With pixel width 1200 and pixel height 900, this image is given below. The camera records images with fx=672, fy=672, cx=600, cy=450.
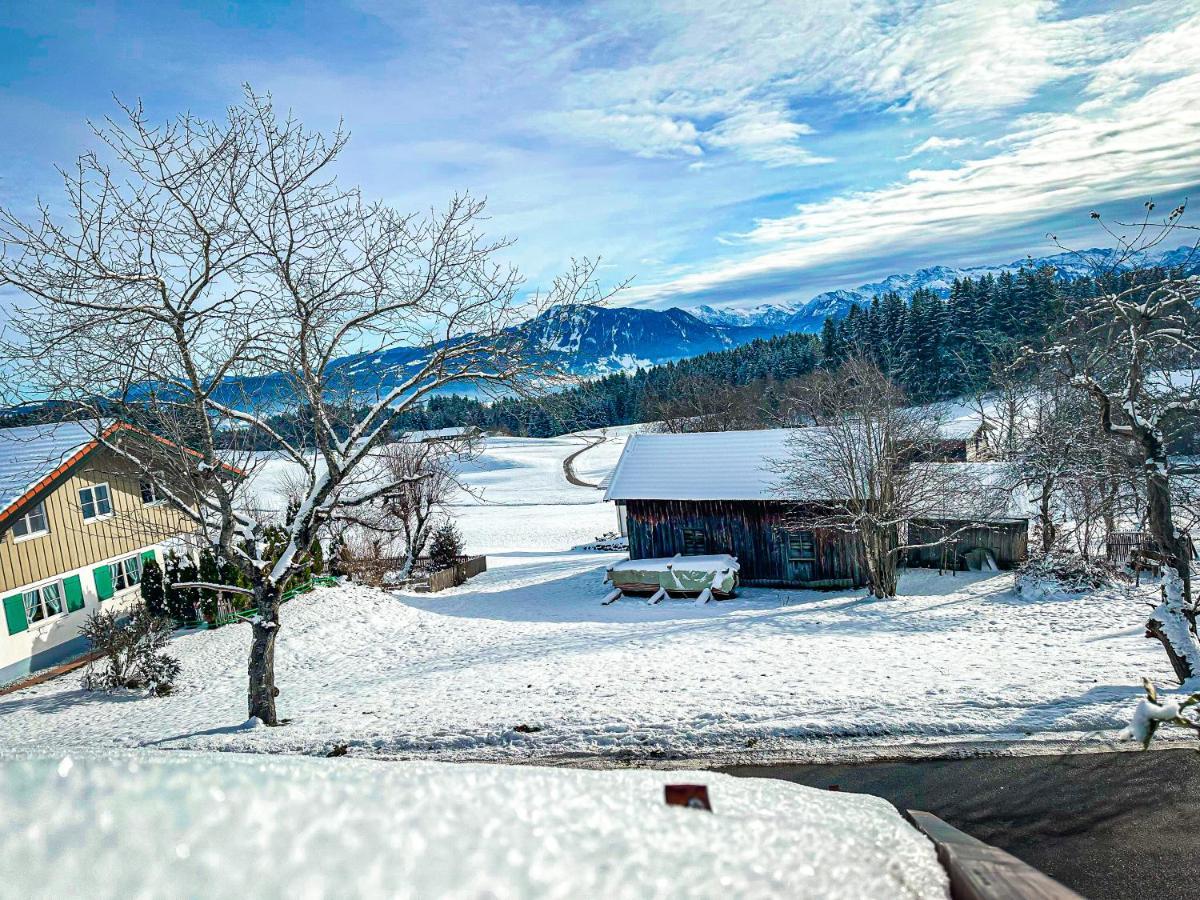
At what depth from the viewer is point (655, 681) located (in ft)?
40.3

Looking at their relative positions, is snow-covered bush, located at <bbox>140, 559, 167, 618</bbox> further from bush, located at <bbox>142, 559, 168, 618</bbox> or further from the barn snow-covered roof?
the barn snow-covered roof

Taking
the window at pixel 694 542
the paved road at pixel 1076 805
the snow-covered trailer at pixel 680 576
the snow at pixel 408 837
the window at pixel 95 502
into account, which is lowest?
the snow-covered trailer at pixel 680 576

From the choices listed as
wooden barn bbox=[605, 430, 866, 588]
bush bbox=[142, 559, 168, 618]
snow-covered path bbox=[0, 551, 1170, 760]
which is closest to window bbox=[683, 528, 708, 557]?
wooden barn bbox=[605, 430, 866, 588]

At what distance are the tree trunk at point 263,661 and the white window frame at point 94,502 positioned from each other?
1360 cm

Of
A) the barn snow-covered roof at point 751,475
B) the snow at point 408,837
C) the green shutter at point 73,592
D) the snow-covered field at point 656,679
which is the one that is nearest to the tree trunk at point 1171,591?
the snow-covered field at point 656,679

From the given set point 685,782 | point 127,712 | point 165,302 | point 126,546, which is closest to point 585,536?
point 126,546

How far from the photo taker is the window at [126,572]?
21828 mm

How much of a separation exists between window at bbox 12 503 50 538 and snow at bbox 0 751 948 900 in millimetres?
22651

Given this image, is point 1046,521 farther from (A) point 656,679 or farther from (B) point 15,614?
(B) point 15,614

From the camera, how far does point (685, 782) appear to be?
5.15 feet

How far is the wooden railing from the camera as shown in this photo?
51.8 inches

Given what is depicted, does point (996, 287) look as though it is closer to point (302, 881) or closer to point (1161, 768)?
point (1161, 768)

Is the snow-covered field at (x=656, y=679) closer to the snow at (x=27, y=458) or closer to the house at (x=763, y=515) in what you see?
the house at (x=763, y=515)

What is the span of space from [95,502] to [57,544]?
6.88ft
